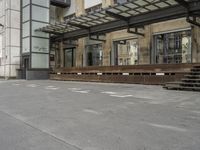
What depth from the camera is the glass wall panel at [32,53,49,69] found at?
28.2 metres

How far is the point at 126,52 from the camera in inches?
960

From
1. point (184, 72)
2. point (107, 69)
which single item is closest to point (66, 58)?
point (107, 69)

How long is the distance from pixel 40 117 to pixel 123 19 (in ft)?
46.1

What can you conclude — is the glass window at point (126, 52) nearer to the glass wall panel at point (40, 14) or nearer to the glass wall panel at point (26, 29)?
the glass wall panel at point (40, 14)

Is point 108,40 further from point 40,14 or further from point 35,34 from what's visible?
point 40,14

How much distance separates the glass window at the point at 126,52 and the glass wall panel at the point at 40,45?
29.1 ft

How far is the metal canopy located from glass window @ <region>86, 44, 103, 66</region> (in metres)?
3.21

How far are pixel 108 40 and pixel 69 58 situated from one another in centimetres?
871

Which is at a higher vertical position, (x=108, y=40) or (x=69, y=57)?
(x=108, y=40)

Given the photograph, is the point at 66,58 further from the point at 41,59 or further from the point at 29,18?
the point at 29,18

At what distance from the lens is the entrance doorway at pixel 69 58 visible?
31984 mm

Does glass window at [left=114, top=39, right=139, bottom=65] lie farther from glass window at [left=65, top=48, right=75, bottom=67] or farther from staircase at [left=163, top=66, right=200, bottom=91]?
staircase at [left=163, top=66, right=200, bottom=91]

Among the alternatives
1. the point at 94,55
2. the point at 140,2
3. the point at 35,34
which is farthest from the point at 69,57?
the point at 140,2

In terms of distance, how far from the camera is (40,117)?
658cm
